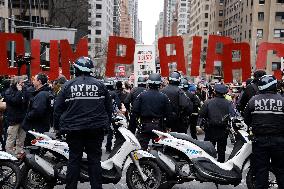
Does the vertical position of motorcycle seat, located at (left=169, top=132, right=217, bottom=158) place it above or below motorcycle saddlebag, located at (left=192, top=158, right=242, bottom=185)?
above

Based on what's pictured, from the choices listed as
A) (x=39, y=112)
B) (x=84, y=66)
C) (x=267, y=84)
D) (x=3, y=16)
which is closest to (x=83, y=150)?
(x=84, y=66)

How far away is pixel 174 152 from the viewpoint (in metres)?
7.64

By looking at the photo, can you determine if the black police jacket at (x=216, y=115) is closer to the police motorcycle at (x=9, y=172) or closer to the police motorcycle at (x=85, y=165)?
the police motorcycle at (x=85, y=165)

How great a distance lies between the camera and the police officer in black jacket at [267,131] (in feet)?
22.0

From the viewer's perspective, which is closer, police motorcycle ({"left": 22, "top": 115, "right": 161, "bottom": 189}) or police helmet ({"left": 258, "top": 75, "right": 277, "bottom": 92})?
police helmet ({"left": 258, "top": 75, "right": 277, "bottom": 92})

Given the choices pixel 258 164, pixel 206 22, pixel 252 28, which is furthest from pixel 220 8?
pixel 258 164

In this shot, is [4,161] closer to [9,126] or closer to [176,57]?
[9,126]

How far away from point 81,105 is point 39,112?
7.94 ft

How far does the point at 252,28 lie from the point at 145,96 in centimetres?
6674

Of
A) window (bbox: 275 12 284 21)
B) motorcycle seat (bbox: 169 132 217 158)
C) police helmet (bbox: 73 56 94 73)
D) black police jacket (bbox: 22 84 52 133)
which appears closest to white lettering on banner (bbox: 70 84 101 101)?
police helmet (bbox: 73 56 94 73)

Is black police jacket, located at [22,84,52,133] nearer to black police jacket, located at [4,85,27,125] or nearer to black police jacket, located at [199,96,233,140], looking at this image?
black police jacket, located at [4,85,27,125]

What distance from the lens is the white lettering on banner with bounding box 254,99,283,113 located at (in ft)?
22.0

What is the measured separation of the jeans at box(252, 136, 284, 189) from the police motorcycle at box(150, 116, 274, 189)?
0.48 m

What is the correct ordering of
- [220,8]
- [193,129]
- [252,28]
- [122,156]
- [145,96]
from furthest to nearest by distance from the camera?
[220,8] → [252,28] → [193,129] → [145,96] → [122,156]
